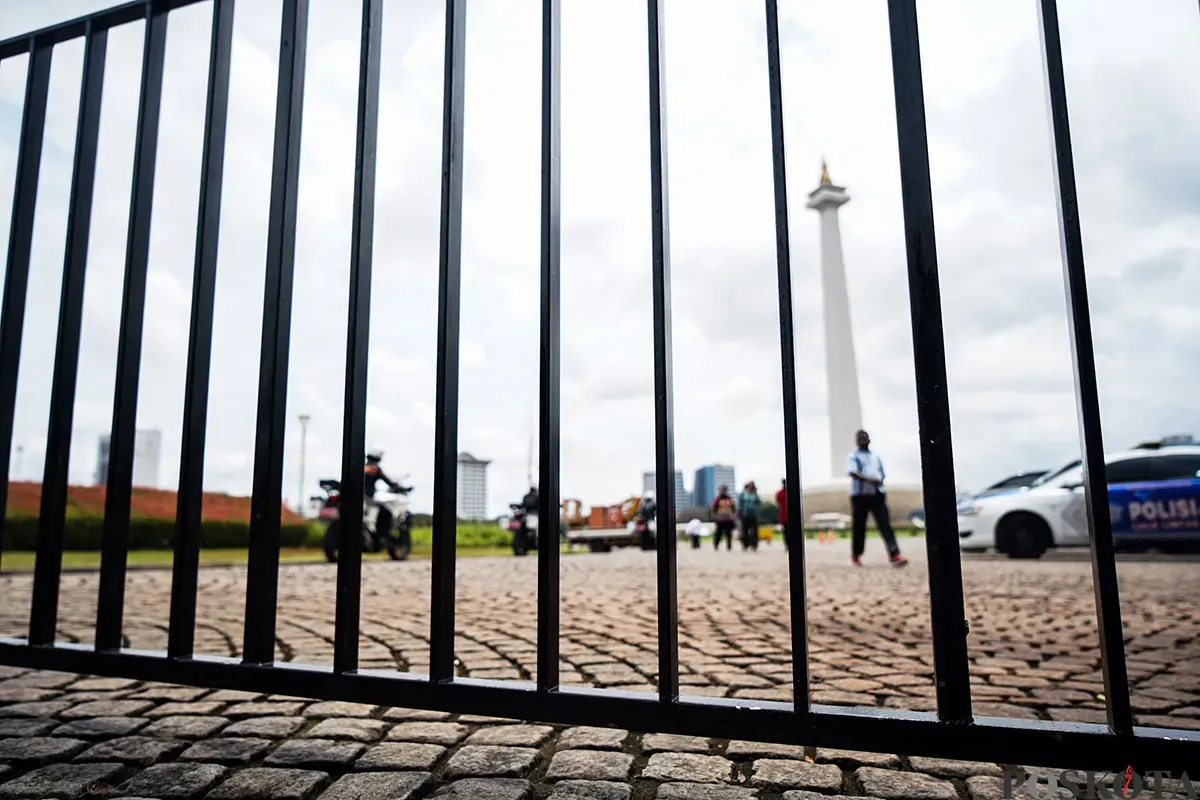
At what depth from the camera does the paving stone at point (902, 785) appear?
6.51ft

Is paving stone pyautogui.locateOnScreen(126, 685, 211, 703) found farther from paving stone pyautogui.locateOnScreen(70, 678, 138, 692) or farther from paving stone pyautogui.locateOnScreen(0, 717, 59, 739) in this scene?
paving stone pyautogui.locateOnScreen(0, 717, 59, 739)

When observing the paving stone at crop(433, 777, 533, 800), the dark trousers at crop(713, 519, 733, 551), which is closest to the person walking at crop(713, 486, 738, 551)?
the dark trousers at crop(713, 519, 733, 551)

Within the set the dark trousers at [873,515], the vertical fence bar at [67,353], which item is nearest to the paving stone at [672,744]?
the vertical fence bar at [67,353]

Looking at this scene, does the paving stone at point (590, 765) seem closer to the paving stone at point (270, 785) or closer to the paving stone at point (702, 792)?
the paving stone at point (702, 792)

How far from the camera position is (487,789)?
79.9 inches

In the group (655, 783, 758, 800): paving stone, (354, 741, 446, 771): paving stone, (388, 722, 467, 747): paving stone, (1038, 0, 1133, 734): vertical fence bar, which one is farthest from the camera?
(388, 722, 467, 747): paving stone

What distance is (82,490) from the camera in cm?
1414

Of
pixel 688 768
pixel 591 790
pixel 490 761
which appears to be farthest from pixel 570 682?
pixel 591 790

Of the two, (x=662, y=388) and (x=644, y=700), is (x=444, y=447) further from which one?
(x=644, y=700)

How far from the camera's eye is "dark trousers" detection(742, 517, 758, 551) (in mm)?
18045

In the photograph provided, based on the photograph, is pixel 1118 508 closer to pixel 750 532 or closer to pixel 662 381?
pixel 750 532

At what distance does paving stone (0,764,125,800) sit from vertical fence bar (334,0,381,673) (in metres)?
0.61

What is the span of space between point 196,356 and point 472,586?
566 centimetres

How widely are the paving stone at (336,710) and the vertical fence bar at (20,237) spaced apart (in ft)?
4.60
